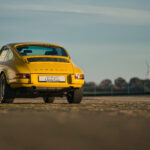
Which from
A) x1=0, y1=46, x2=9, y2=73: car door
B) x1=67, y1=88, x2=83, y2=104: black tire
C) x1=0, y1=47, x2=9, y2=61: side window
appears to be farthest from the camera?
x1=0, y1=47, x2=9, y2=61: side window

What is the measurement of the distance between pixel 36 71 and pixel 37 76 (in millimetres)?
135

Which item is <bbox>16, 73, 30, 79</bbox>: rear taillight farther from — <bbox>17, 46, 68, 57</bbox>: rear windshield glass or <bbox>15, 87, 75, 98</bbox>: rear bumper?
<bbox>17, 46, 68, 57</bbox>: rear windshield glass

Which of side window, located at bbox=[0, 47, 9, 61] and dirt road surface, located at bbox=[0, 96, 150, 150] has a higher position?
side window, located at bbox=[0, 47, 9, 61]

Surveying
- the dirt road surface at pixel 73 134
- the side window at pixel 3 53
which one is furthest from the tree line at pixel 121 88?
the dirt road surface at pixel 73 134

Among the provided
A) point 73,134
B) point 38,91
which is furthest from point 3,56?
point 73,134

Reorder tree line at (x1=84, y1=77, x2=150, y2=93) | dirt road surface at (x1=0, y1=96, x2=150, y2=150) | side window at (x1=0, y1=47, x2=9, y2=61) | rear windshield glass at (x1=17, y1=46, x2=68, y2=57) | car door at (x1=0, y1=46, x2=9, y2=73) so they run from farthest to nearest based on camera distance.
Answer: tree line at (x1=84, y1=77, x2=150, y2=93) < side window at (x1=0, y1=47, x2=9, y2=61) < rear windshield glass at (x1=17, y1=46, x2=68, y2=57) < car door at (x1=0, y1=46, x2=9, y2=73) < dirt road surface at (x1=0, y1=96, x2=150, y2=150)

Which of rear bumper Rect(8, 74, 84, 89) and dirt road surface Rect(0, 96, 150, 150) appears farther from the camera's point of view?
rear bumper Rect(8, 74, 84, 89)

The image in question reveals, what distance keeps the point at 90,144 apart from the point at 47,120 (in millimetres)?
2473

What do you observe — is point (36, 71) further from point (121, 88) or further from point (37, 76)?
point (121, 88)

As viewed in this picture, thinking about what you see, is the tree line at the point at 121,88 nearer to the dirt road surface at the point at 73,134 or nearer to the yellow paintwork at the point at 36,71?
the yellow paintwork at the point at 36,71

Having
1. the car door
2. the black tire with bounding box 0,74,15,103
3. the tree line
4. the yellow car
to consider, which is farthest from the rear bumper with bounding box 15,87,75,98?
the tree line

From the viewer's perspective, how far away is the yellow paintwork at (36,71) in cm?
1066

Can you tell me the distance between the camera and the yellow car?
35.0 ft

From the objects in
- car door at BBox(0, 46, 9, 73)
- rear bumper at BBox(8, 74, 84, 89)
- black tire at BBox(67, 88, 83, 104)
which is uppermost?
car door at BBox(0, 46, 9, 73)
